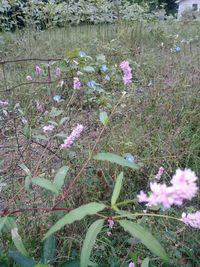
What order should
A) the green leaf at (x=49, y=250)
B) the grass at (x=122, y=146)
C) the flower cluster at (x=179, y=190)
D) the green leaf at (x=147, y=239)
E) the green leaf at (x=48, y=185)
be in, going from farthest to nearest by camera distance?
Result: 1. the grass at (x=122, y=146)
2. the green leaf at (x=49, y=250)
3. the green leaf at (x=48, y=185)
4. the green leaf at (x=147, y=239)
5. the flower cluster at (x=179, y=190)

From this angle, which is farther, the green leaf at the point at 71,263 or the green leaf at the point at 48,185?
the green leaf at the point at 71,263

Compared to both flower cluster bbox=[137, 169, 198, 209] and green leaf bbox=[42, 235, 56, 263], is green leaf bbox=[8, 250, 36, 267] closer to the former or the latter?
green leaf bbox=[42, 235, 56, 263]

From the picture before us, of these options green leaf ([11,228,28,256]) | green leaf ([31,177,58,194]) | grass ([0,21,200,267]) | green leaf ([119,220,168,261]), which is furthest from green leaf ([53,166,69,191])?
grass ([0,21,200,267])

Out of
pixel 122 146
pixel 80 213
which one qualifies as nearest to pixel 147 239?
pixel 80 213

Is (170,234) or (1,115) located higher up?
(1,115)

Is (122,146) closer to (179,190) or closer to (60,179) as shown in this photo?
(60,179)

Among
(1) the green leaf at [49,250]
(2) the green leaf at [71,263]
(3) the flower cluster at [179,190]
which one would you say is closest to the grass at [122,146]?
(1) the green leaf at [49,250]

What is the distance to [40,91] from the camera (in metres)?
3.37

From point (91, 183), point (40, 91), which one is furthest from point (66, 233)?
point (40, 91)

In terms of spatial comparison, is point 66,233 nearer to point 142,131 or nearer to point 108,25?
point 142,131

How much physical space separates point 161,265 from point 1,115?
124 cm

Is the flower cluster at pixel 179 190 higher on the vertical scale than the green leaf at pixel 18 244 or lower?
higher

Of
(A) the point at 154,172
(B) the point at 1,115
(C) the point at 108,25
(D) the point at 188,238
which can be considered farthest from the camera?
(C) the point at 108,25

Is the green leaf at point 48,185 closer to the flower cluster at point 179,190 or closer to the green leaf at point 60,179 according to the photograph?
the green leaf at point 60,179
